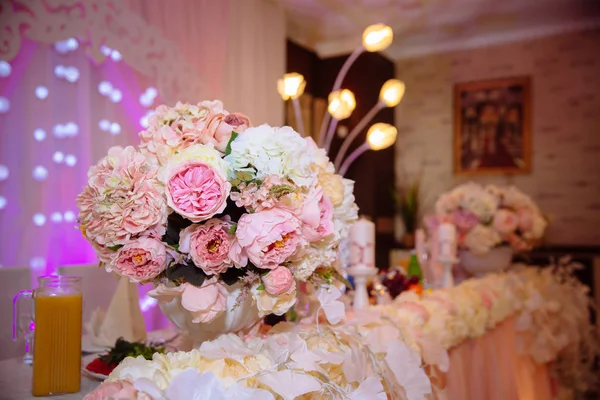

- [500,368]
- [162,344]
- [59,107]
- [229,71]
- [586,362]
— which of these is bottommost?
[586,362]

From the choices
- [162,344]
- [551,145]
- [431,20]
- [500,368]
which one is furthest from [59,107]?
[551,145]

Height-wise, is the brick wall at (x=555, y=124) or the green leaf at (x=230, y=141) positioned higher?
the brick wall at (x=555, y=124)

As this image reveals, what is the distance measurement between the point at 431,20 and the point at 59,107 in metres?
→ 2.94

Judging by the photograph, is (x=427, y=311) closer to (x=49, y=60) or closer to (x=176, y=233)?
(x=176, y=233)

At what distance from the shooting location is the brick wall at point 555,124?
4078 millimetres

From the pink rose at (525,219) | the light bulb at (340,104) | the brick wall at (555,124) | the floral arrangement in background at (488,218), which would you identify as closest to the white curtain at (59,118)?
the light bulb at (340,104)

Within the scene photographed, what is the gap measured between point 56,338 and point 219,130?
0.50 meters

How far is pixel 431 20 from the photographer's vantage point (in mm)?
4137

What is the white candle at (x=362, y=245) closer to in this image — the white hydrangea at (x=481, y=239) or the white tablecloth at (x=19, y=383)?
the white tablecloth at (x=19, y=383)

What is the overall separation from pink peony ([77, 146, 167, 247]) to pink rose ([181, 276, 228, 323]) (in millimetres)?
117

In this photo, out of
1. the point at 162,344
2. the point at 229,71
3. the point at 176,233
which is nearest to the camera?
the point at 176,233

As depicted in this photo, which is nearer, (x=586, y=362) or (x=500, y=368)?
(x=500, y=368)

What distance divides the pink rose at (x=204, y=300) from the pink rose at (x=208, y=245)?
33 mm

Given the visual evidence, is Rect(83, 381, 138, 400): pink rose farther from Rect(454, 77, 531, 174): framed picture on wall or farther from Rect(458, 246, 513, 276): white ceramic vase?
Rect(454, 77, 531, 174): framed picture on wall
